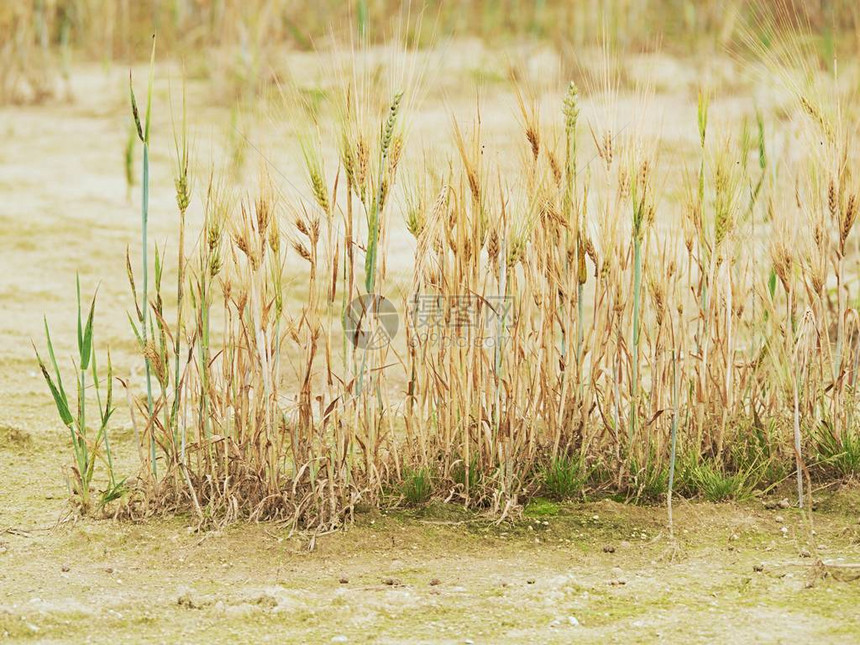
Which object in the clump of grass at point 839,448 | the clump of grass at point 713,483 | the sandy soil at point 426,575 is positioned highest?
the clump of grass at point 839,448

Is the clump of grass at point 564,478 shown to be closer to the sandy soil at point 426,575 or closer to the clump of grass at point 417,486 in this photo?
the sandy soil at point 426,575

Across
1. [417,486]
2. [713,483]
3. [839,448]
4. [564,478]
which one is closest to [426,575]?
[417,486]

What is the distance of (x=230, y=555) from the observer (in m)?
2.22

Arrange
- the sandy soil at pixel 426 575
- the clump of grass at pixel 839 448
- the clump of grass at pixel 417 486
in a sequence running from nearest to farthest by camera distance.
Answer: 1. the sandy soil at pixel 426 575
2. the clump of grass at pixel 417 486
3. the clump of grass at pixel 839 448

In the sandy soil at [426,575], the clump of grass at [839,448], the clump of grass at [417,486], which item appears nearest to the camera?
the sandy soil at [426,575]

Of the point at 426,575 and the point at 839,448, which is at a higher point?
the point at 839,448

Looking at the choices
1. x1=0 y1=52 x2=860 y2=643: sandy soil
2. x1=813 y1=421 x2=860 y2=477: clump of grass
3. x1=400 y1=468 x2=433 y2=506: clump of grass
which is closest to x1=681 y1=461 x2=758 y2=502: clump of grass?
x1=0 y1=52 x2=860 y2=643: sandy soil

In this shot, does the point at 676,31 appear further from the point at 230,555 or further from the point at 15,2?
the point at 230,555

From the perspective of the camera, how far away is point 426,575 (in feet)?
7.07

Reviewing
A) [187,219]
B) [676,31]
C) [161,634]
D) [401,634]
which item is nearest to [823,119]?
[401,634]

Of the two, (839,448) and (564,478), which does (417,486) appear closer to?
(564,478)

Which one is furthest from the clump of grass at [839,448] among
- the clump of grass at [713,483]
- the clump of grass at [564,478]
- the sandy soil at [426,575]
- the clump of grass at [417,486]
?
the clump of grass at [417,486]

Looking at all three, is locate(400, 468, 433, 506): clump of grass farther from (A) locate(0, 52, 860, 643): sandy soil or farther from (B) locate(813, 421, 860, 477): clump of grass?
(B) locate(813, 421, 860, 477): clump of grass

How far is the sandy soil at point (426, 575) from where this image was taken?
→ 1928 millimetres
